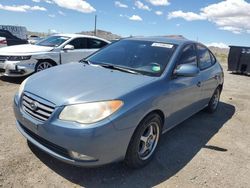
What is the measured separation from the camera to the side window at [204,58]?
5114 mm

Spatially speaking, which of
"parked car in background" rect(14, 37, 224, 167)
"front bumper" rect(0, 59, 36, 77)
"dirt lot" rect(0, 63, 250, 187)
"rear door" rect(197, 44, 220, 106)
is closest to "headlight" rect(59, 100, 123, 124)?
"parked car in background" rect(14, 37, 224, 167)

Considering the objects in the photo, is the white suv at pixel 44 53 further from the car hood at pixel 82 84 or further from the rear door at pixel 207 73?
the rear door at pixel 207 73

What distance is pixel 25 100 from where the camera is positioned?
3.28 m

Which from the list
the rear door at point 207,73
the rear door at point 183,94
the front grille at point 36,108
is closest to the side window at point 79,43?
the rear door at point 207,73

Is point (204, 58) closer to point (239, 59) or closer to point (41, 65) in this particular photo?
point (41, 65)

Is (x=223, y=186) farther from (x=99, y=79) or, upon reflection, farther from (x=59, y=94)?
(x=59, y=94)

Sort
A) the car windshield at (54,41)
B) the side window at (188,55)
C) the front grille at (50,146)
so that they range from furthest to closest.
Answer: the car windshield at (54,41) < the side window at (188,55) < the front grille at (50,146)

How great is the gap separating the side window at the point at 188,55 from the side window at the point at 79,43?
188 inches

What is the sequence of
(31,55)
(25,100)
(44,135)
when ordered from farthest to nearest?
(31,55), (25,100), (44,135)

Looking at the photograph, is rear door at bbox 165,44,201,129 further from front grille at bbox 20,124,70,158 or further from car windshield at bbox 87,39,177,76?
front grille at bbox 20,124,70,158

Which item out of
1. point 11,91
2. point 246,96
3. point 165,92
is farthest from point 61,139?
point 246,96

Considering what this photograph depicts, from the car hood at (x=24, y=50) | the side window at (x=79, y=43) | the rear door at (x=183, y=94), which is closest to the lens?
the rear door at (x=183, y=94)

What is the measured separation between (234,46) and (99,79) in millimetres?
13519

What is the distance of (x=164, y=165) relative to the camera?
3.69 m
